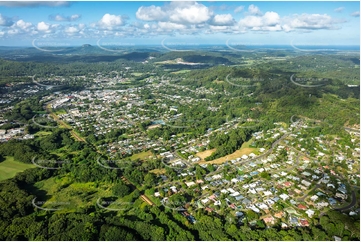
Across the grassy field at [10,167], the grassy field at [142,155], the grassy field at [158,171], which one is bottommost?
the grassy field at [158,171]

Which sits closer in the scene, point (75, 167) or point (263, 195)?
point (263, 195)

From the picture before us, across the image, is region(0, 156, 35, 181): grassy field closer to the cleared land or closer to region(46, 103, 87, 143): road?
region(46, 103, 87, 143): road

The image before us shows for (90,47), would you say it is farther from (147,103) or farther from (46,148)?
(46,148)

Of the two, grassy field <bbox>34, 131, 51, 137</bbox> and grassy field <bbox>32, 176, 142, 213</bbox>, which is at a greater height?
grassy field <bbox>34, 131, 51, 137</bbox>

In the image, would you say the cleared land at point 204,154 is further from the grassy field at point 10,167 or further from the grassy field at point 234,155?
the grassy field at point 10,167

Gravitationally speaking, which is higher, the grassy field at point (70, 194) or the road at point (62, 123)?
the road at point (62, 123)

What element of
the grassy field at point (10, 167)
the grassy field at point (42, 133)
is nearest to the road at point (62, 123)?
the grassy field at point (42, 133)

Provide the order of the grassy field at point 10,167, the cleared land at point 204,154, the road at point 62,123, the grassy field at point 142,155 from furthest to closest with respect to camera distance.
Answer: the road at point 62,123 → the cleared land at point 204,154 → the grassy field at point 142,155 → the grassy field at point 10,167

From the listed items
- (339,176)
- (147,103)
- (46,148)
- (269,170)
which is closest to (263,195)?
(269,170)

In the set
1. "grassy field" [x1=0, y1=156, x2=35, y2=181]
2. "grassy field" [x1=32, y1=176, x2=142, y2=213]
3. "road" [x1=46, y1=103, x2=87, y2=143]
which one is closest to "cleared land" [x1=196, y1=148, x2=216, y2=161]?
"grassy field" [x1=32, y1=176, x2=142, y2=213]
